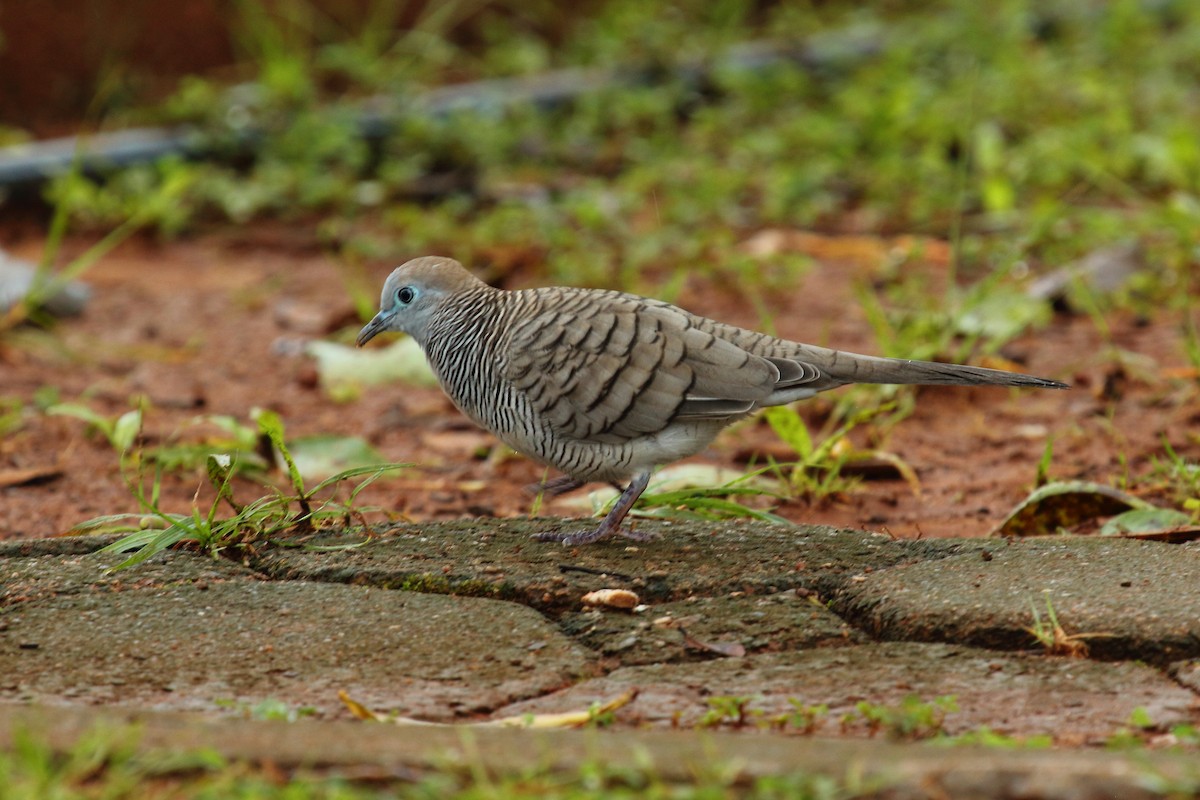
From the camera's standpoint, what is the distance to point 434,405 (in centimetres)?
557

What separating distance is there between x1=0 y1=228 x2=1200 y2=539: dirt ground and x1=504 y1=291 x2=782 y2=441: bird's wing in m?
0.59

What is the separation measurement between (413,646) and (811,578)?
927 millimetres

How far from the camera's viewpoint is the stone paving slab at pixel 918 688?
2717mm

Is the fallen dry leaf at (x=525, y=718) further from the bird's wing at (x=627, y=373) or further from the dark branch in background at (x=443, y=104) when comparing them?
the dark branch in background at (x=443, y=104)

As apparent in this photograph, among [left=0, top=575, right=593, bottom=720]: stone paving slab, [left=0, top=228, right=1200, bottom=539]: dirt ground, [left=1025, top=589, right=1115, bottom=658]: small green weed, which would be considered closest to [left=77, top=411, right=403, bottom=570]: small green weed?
[left=0, top=575, right=593, bottom=720]: stone paving slab

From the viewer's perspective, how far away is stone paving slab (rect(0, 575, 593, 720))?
2854 millimetres

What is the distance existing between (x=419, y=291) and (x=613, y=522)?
95 centimetres

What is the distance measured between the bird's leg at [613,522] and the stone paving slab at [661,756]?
119 centimetres

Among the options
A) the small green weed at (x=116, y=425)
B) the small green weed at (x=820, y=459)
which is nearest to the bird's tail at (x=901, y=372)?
the small green weed at (x=820, y=459)

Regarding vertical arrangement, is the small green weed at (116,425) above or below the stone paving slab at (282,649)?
above

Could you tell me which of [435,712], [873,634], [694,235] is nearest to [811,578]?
[873,634]

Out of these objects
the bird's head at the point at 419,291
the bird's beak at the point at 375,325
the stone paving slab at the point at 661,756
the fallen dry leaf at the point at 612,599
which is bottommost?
the stone paving slab at the point at 661,756

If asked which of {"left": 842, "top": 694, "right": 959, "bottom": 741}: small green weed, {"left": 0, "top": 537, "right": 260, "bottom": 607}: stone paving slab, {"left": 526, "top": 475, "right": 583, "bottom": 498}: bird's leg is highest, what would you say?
{"left": 526, "top": 475, "right": 583, "bottom": 498}: bird's leg

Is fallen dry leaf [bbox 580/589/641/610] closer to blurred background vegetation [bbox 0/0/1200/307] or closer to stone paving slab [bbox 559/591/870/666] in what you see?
stone paving slab [bbox 559/591/870/666]
